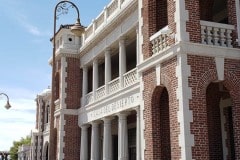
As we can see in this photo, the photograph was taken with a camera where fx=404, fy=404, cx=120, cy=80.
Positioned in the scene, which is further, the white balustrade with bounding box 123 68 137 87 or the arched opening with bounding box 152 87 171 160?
the white balustrade with bounding box 123 68 137 87

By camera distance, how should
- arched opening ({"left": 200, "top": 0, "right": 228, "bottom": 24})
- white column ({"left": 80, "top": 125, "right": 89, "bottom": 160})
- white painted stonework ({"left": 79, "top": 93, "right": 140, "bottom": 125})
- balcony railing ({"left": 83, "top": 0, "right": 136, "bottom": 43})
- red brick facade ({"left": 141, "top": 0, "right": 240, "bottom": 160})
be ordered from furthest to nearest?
white column ({"left": 80, "top": 125, "right": 89, "bottom": 160})
balcony railing ({"left": 83, "top": 0, "right": 136, "bottom": 43})
white painted stonework ({"left": 79, "top": 93, "right": 140, "bottom": 125})
arched opening ({"left": 200, "top": 0, "right": 228, "bottom": 24})
red brick facade ({"left": 141, "top": 0, "right": 240, "bottom": 160})

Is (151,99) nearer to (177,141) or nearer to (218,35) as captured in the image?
(177,141)

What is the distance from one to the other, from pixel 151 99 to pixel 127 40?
7.26 metres

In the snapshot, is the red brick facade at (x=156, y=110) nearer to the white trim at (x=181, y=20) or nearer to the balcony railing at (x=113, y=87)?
the white trim at (x=181, y=20)

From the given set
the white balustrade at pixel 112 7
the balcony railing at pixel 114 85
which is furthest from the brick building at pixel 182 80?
the white balustrade at pixel 112 7

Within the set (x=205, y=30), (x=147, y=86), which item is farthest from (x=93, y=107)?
(x=205, y=30)

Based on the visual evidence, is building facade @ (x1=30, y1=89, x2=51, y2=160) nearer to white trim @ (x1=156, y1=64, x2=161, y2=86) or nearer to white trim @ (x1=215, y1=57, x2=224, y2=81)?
white trim @ (x1=156, y1=64, x2=161, y2=86)

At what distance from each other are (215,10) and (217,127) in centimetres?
594

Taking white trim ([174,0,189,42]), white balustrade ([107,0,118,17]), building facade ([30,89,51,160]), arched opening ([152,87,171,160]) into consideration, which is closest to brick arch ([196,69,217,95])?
white trim ([174,0,189,42])

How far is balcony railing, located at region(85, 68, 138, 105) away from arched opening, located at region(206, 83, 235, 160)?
15.9ft

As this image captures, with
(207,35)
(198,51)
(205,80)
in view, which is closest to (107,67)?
(207,35)

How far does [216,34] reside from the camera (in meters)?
13.1

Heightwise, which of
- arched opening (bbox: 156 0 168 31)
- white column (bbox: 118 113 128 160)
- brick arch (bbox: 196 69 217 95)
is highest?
arched opening (bbox: 156 0 168 31)

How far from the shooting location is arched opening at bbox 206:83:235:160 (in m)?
13.8
